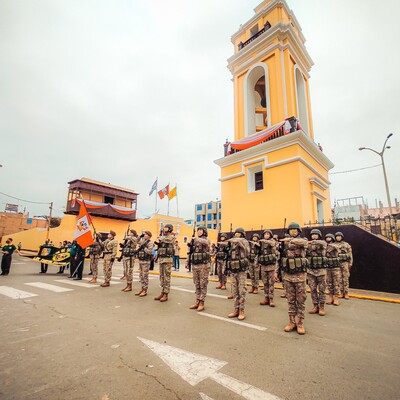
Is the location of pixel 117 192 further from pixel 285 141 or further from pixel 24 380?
pixel 24 380

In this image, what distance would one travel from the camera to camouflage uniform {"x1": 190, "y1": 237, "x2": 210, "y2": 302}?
565 centimetres

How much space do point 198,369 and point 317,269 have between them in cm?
421

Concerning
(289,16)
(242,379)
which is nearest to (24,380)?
(242,379)

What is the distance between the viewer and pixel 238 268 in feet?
16.5

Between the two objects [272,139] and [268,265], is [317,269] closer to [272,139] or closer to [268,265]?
[268,265]

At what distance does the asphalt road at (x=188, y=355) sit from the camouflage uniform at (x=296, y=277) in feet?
1.52

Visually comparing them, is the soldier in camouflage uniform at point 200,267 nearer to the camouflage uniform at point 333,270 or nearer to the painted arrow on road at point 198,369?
the painted arrow on road at point 198,369

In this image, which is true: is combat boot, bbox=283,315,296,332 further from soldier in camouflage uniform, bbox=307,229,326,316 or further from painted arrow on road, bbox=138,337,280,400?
painted arrow on road, bbox=138,337,280,400

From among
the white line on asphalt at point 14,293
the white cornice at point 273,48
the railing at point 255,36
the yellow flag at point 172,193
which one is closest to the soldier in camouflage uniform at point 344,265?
the white line on asphalt at point 14,293

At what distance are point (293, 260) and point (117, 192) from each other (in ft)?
97.2

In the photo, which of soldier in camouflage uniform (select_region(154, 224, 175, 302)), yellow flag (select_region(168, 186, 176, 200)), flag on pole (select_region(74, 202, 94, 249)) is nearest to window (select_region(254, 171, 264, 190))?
soldier in camouflage uniform (select_region(154, 224, 175, 302))

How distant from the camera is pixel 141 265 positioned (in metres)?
7.09

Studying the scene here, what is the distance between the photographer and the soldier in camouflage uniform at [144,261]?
702cm

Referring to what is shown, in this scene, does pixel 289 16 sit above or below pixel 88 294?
above
